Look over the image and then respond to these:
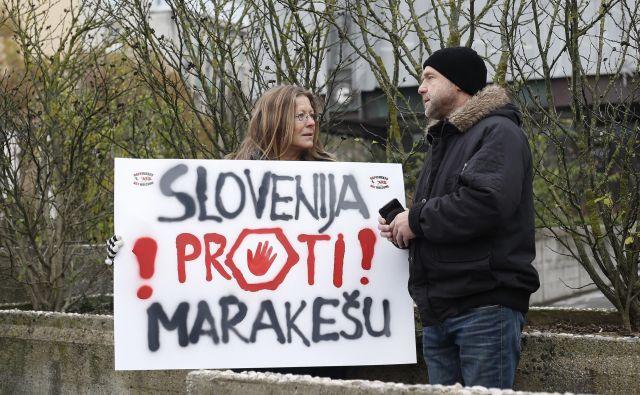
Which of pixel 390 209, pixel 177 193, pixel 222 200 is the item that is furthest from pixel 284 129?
pixel 390 209

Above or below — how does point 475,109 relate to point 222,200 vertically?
above

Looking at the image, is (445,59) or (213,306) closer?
(445,59)

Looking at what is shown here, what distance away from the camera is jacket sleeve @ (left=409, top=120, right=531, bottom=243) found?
3.79 m

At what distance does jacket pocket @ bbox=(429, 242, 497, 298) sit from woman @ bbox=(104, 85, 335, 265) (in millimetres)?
1167

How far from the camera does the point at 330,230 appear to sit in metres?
4.78

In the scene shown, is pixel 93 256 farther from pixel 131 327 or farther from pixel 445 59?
A: pixel 445 59

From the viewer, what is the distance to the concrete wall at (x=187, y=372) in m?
3.90

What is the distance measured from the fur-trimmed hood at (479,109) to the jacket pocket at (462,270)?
1.49 feet

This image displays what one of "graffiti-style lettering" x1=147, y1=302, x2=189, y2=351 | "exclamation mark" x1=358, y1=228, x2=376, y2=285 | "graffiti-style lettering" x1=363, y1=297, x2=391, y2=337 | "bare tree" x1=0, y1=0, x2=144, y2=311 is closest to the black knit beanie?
"exclamation mark" x1=358, y1=228, x2=376, y2=285

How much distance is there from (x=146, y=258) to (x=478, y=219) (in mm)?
1529

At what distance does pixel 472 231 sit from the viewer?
3826 millimetres

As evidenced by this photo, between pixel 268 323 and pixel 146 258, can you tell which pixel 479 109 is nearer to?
pixel 268 323

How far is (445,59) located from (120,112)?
477cm

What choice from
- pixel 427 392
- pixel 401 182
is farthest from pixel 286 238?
pixel 427 392
